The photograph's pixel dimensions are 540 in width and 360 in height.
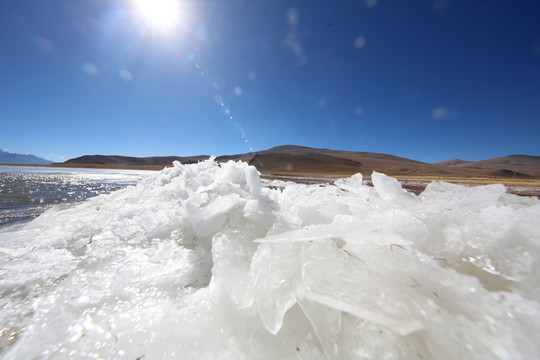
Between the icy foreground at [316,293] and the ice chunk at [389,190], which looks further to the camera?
the ice chunk at [389,190]

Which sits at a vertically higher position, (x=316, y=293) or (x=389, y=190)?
(x=389, y=190)

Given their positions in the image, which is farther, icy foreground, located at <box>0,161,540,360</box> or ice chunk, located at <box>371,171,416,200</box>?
ice chunk, located at <box>371,171,416,200</box>

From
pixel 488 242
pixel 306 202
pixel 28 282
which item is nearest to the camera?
pixel 488 242

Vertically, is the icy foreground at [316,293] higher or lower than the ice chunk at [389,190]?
lower

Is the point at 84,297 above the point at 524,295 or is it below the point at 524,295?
below

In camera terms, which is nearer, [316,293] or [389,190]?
[316,293]

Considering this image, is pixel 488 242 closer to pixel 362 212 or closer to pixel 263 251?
pixel 362 212

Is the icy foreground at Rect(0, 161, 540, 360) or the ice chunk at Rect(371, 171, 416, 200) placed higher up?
the ice chunk at Rect(371, 171, 416, 200)

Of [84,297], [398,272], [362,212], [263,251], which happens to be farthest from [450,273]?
[84,297]
